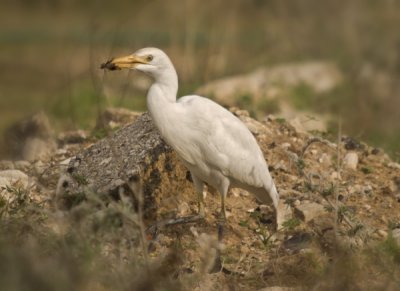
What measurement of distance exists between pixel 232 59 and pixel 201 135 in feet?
31.9

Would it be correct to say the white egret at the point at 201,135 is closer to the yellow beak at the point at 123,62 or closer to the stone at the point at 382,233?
the yellow beak at the point at 123,62

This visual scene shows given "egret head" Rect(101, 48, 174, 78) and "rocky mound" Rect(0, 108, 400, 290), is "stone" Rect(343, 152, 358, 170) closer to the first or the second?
"rocky mound" Rect(0, 108, 400, 290)

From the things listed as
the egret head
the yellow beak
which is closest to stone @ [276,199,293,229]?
the egret head

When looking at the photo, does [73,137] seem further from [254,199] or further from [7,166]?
[254,199]

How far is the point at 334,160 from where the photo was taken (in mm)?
7516

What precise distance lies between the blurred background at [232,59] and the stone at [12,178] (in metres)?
1.62

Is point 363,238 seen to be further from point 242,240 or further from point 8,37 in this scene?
point 8,37

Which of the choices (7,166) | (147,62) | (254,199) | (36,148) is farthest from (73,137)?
(147,62)

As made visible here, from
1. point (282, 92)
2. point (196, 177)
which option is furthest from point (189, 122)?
point (282, 92)

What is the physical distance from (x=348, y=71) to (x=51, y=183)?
9360 mm

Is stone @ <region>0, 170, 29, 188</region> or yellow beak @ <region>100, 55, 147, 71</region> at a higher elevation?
yellow beak @ <region>100, 55, 147, 71</region>

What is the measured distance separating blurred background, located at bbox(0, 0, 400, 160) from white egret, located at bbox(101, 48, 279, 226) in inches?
93.5

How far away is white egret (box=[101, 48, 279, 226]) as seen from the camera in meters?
5.87

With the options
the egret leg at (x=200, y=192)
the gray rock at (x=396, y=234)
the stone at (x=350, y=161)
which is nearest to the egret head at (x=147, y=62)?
the egret leg at (x=200, y=192)
